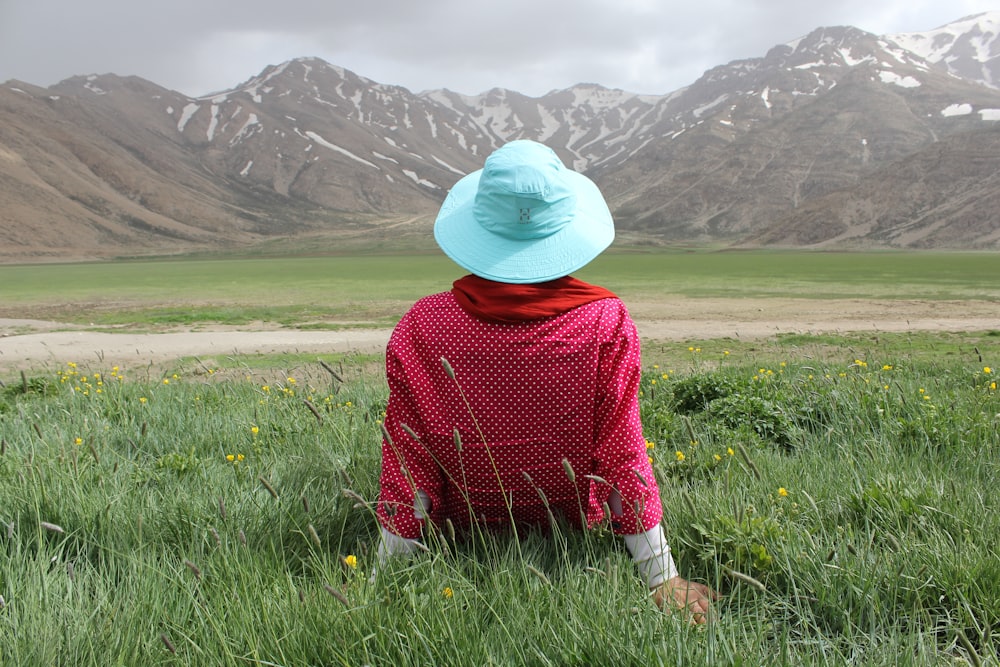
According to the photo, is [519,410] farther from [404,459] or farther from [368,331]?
[368,331]

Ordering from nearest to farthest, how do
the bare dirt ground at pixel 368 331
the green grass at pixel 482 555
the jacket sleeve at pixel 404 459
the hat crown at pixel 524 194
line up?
1. the green grass at pixel 482 555
2. the hat crown at pixel 524 194
3. the jacket sleeve at pixel 404 459
4. the bare dirt ground at pixel 368 331

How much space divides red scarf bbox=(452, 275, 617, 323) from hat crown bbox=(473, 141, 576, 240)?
0.17m

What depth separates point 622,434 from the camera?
7.69 feet

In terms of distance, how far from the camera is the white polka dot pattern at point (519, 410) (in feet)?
7.57

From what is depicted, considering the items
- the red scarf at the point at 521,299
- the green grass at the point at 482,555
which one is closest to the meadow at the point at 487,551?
the green grass at the point at 482,555

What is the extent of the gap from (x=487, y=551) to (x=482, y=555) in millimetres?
468

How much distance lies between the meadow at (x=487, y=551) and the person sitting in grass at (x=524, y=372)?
0.50ft

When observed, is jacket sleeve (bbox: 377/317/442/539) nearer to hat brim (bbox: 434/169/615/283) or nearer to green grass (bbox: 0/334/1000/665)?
green grass (bbox: 0/334/1000/665)

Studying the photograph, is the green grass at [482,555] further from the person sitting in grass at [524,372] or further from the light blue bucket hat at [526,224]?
the light blue bucket hat at [526,224]

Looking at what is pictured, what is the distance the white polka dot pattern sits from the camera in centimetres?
231

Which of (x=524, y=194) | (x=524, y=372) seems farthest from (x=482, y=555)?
(x=524, y=194)

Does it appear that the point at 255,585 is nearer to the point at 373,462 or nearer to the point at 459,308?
the point at 459,308

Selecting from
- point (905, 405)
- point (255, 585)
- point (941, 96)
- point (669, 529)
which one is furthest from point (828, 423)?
point (941, 96)

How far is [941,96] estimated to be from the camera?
184 m
